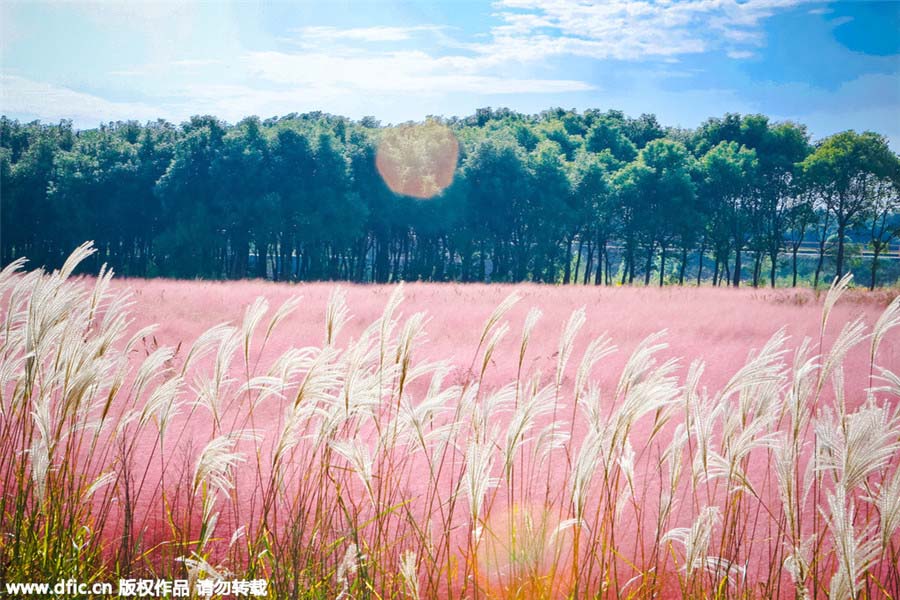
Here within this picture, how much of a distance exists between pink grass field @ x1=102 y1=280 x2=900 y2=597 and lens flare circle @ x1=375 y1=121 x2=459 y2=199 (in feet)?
74.1

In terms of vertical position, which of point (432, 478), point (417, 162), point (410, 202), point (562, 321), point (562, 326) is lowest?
point (432, 478)

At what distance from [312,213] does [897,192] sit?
2968cm

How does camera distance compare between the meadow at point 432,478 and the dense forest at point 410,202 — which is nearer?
the meadow at point 432,478

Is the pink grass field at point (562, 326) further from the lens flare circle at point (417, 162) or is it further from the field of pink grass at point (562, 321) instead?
the lens flare circle at point (417, 162)

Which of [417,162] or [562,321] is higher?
[417,162]

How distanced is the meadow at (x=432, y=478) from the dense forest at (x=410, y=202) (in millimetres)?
30831

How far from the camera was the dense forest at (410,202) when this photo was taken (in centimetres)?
3269

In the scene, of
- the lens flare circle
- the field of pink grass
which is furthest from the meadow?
the lens flare circle

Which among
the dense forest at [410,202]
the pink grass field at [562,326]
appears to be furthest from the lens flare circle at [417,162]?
the pink grass field at [562,326]

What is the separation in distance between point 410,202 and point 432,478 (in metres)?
33.8

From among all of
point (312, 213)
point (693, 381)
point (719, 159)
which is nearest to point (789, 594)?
point (693, 381)

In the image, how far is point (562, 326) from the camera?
3.88 meters

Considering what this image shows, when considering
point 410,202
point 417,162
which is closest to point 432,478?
point 410,202

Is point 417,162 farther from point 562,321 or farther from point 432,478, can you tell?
point 432,478
